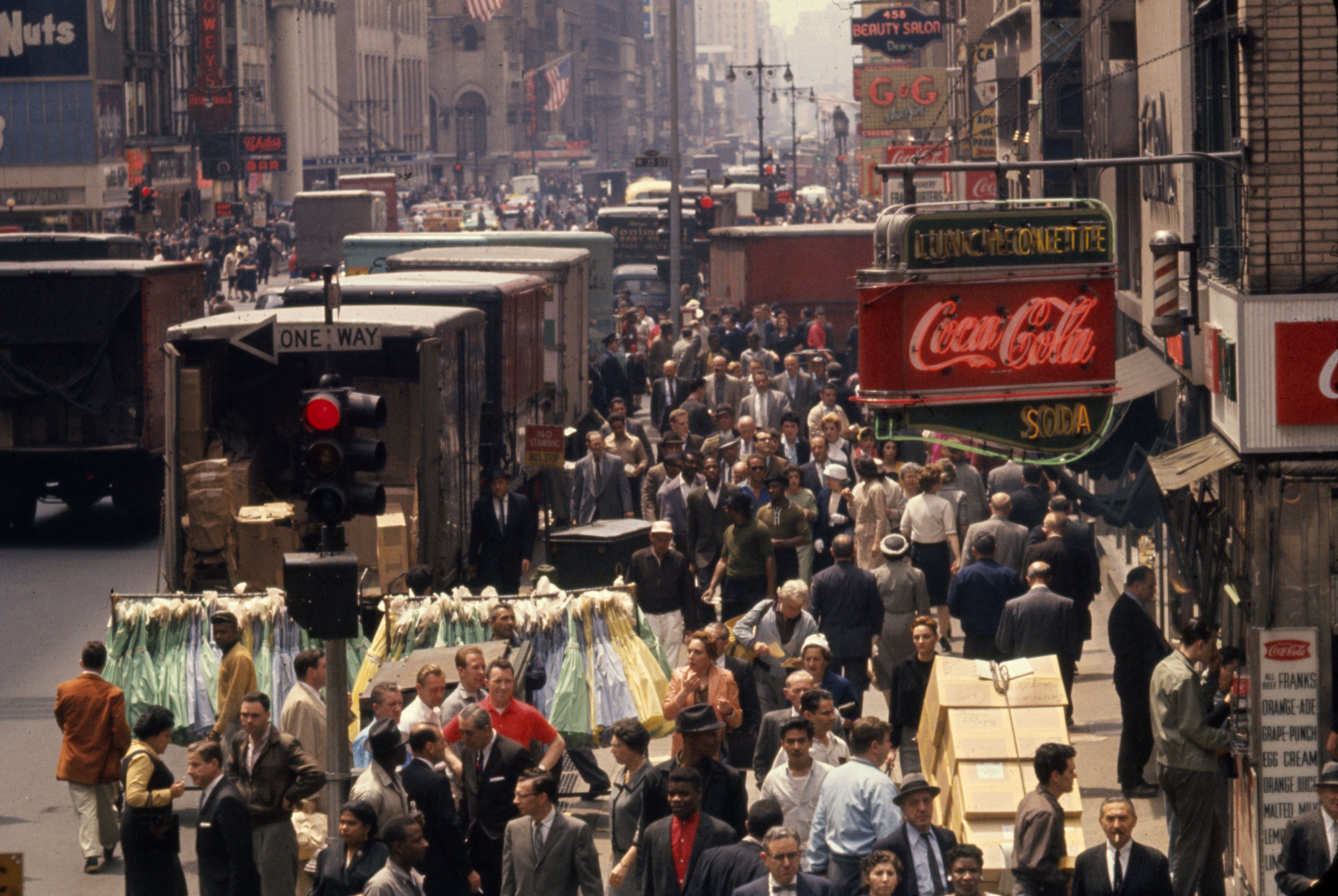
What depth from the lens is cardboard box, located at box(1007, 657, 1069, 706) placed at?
10.9 m

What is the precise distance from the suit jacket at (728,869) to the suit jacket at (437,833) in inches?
64.2

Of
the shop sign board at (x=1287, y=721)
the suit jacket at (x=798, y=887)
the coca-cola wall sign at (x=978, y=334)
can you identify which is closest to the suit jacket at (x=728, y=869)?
the suit jacket at (x=798, y=887)

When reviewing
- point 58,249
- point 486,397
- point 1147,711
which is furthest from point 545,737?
point 58,249

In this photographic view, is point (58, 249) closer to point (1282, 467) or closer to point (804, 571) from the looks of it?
point (804, 571)

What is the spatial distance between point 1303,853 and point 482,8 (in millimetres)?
101152

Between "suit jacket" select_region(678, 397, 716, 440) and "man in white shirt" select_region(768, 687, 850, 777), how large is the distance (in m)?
12.4

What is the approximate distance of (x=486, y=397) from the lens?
1964 cm

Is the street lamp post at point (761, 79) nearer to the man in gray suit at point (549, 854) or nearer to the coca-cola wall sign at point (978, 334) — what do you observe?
the coca-cola wall sign at point (978, 334)

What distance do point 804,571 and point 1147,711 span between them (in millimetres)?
4532

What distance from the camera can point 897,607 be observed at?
45.4ft

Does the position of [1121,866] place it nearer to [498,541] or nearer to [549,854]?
[549,854]

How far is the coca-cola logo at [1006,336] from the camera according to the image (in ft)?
37.1

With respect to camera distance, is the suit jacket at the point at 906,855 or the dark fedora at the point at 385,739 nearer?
the suit jacket at the point at 906,855

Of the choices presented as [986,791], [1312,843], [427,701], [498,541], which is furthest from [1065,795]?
[498,541]
